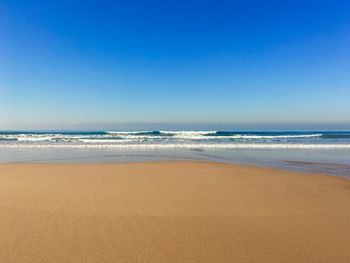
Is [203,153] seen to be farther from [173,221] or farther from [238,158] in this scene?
[173,221]

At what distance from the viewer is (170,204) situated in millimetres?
5273

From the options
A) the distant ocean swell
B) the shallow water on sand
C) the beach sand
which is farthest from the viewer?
the distant ocean swell

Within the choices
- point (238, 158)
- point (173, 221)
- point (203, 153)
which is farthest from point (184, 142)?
point (173, 221)

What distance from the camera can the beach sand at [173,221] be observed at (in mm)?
3293

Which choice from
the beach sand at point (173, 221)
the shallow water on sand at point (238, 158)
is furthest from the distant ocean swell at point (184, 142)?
the beach sand at point (173, 221)

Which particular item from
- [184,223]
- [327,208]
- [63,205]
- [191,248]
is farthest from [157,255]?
[327,208]

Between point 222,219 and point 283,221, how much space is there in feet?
3.01

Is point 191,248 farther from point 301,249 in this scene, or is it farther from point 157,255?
point 301,249

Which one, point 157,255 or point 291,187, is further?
point 291,187

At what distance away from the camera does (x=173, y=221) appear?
14.3ft

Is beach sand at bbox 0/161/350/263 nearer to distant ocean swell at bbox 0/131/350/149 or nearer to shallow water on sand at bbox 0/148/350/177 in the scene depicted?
shallow water on sand at bbox 0/148/350/177

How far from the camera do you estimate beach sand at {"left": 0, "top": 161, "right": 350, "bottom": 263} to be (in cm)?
329

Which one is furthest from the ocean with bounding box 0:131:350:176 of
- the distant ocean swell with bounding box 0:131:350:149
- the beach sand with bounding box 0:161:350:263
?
the beach sand with bounding box 0:161:350:263

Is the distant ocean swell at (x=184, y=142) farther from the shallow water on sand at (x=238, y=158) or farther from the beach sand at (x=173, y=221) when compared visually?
the beach sand at (x=173, y=221)
